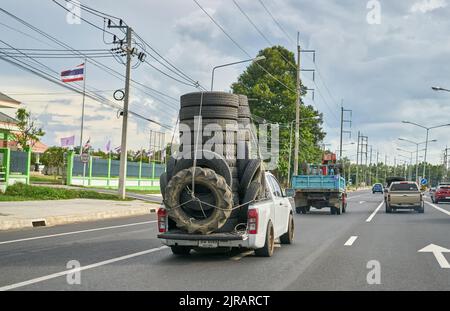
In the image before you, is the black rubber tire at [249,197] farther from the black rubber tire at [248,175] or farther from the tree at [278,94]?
the tree at [278,94]

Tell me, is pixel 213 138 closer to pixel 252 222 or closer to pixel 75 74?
pixel 252 222

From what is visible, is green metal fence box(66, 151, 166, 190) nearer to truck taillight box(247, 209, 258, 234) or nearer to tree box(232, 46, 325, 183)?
tree box(232, 46, 325, 183)

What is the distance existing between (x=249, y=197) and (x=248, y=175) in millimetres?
484

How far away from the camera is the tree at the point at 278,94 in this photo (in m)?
68.1

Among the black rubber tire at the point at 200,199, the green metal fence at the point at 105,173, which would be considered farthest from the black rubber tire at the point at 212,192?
the green metal fence at the point at 105,173

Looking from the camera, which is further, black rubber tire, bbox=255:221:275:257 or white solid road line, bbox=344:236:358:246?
white solid road line, bbox=344:236:358:246

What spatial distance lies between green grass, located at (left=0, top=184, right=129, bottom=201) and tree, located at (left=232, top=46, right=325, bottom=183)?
123 ft

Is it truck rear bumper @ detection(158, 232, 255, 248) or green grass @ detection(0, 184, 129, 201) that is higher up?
truck rear bumper @ detection(158, 232, 255, 248)

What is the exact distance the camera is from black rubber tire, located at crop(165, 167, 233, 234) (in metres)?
10.3

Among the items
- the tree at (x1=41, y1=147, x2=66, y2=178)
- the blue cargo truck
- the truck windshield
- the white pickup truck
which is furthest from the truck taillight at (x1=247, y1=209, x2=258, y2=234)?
the tree at (x1=41, y1=147, x2=66, y2=178)

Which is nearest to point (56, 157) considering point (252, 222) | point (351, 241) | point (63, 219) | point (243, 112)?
point (63, 219)

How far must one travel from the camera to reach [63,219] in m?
19.7

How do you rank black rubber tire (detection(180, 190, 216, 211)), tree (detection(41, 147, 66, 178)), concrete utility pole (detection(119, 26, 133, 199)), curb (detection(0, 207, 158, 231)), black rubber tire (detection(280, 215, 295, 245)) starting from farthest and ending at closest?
tree (detection(41, 147, 66, 178)) < concrete utility pole (detection(119, 26, 133, 199)) < curb (detection(0, 207, 158, 231)) < black rubber tire (detection(280, 215, 295, 245)) < black rubber tire (detection(180, 190, 216, 211))
